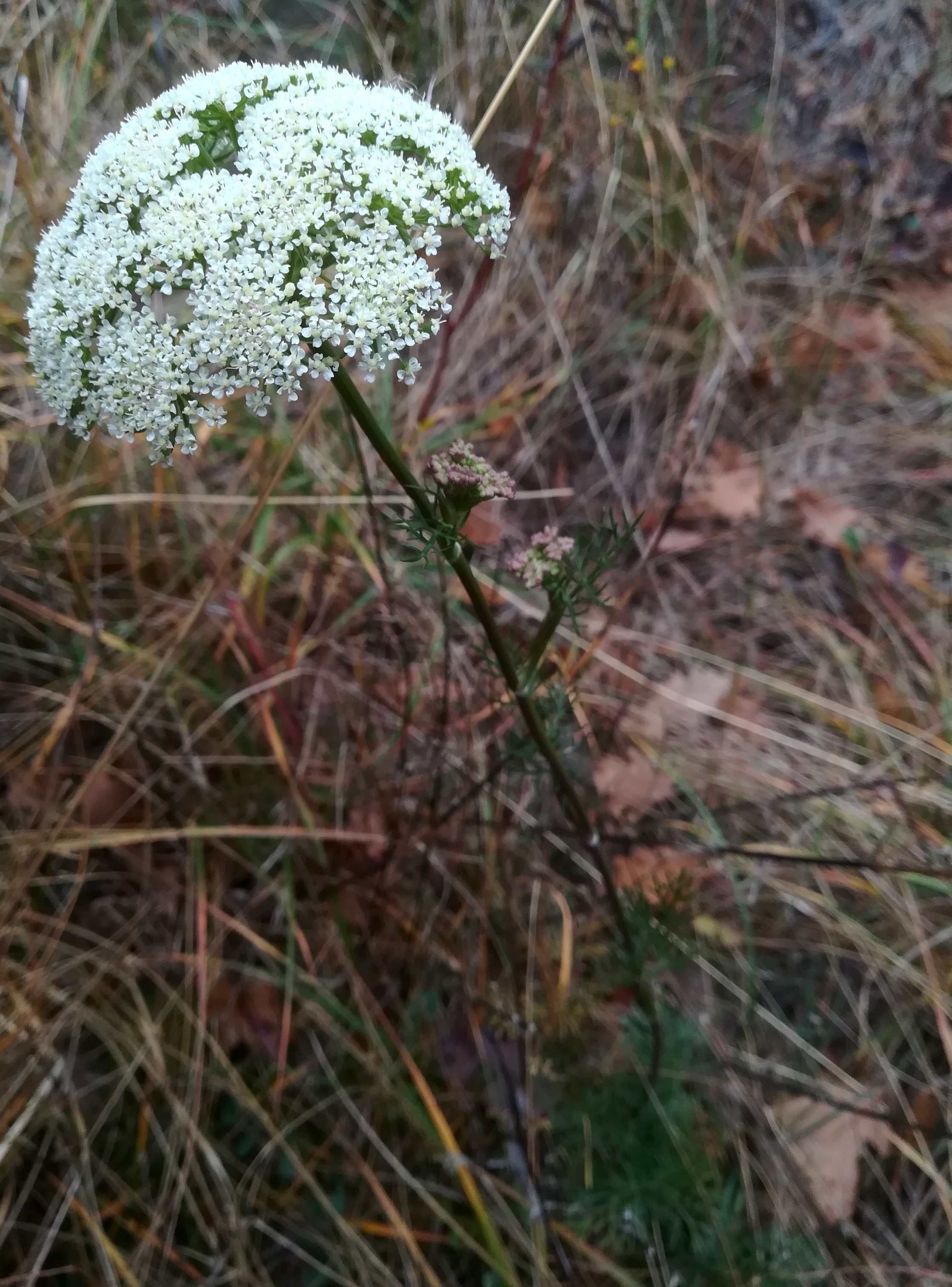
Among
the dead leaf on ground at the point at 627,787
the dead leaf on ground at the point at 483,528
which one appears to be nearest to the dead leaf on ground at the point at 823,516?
the dead leaf on ground at the point at 627,787

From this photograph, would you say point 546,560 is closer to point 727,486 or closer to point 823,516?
point 727,486

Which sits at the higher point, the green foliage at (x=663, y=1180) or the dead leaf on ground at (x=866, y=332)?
the dead leaf on ground at (x=866, y=332)

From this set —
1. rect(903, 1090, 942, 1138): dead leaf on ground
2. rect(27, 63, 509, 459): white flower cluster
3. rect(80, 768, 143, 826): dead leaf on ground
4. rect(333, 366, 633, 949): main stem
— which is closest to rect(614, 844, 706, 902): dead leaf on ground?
rect(333, 366, 633, 949): main stem

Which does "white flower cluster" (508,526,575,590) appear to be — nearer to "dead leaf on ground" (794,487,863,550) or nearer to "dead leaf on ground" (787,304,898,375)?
"dead leaf on ground" (794,487,863,550)

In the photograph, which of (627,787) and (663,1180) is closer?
(663,1180)

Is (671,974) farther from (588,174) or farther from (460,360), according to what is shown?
(588,174)

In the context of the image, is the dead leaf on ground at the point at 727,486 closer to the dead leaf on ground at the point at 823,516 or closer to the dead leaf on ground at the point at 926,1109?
the dead leaf on ground at the point at 823,516

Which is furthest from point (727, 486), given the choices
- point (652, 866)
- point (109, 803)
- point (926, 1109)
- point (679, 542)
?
point (109, 803)
